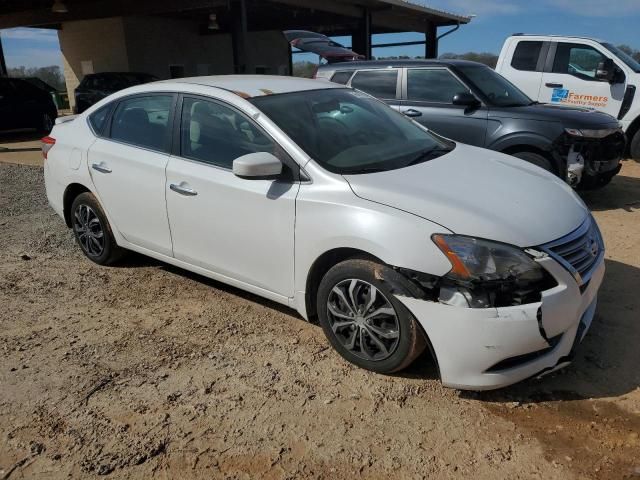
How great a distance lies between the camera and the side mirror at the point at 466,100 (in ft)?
21.5

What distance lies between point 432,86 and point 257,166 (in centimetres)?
461

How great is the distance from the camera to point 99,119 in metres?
4.68

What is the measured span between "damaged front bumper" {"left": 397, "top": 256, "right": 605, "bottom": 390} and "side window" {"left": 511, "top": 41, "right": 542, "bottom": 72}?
757 centimetres

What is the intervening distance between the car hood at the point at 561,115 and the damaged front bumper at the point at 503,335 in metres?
3.99

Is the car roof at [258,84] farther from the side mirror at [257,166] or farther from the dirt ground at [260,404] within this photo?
the dirt ground at [260,404]

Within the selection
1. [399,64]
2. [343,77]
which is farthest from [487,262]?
[343,77]

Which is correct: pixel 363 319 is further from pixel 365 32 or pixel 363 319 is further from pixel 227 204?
pixel 365 32

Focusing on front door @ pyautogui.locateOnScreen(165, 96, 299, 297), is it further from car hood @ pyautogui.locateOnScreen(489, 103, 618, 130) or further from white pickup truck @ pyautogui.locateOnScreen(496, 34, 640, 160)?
white pickup truck @ pyautogui.locateOnScreen(496, 34, 640, 160)

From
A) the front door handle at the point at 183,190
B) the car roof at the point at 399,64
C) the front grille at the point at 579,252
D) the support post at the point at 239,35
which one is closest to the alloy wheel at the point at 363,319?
the front grille at the point at 579,252

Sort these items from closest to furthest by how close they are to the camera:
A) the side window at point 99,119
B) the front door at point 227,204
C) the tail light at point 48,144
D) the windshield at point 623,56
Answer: the front door at point 227,204 → the side window at point 99,119 → the tail light at point 48,144 → the windshield at point 623,56

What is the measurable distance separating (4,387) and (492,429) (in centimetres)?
270

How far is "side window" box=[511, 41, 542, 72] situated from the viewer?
9.25m

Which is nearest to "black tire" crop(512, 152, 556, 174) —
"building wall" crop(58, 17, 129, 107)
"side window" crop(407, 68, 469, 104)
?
"side window" crop(407, 68, 469, 104)

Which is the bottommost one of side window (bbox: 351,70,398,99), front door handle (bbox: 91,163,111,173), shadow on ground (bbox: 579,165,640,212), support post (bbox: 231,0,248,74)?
shadow on ground (bbox: 579,165,640,212)
